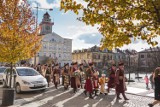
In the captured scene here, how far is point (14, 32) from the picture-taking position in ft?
42.2

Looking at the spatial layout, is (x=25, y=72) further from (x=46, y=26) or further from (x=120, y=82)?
(x=46, y=26)

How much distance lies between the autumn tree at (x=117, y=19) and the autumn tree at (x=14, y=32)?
6.42 m

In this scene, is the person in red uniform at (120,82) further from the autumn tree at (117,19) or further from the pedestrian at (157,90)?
the autumn tree at (117,19)

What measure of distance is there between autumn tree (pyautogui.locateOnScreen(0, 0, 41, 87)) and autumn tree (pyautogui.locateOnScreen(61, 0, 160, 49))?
253 inches

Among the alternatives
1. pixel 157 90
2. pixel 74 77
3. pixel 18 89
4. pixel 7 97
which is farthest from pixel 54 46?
pixel 157 90

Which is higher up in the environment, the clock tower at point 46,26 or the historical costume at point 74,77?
the clock tower at point 46,26

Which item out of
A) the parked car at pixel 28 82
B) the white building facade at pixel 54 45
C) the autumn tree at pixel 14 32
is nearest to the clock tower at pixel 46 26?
the white building facade at pixel 54 45

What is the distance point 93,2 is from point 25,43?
24.3 ft

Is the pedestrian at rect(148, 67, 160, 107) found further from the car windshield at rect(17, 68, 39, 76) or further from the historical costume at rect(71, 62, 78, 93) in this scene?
the car windshield at rect(17, 68, 39, 76)

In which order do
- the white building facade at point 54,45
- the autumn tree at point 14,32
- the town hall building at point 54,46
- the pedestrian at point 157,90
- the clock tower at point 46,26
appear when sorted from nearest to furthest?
the pedestrian at point 157,90 < the autumn tree at point 14,32 < the town hall building at point 54,46 < the white building facade at point 54,45 < the clock tower at point 46,26

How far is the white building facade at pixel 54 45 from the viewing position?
91000 mm

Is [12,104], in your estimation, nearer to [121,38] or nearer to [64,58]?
[121,38]

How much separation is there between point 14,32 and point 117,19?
7274 mm

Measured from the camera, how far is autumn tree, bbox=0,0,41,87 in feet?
41.6
